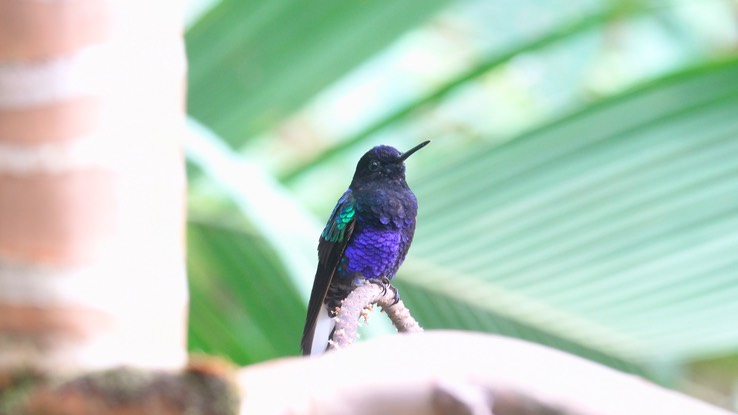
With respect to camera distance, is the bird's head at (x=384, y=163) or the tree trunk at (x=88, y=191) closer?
the tree trunk at (x=88, y=191)

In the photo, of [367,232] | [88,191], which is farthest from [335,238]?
[88,191]

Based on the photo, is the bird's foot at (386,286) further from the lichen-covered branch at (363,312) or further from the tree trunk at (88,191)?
the tree trunk at (88,191)

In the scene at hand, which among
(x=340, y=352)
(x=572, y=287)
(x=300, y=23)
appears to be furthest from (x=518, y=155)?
(x=340, y=352)

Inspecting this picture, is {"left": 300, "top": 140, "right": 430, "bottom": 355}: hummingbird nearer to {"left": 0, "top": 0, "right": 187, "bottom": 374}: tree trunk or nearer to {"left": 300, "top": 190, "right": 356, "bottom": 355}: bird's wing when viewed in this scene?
{"left": 300, "top": 190, "right": 356, "bottom": 355}: bird's wing

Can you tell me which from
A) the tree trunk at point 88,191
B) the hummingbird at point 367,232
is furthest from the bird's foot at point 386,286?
the tree trunk at point 88,191

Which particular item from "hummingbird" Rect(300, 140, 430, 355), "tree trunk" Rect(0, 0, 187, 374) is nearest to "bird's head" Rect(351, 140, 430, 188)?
"hummingbird" Rect(300, 140, 430, 355)

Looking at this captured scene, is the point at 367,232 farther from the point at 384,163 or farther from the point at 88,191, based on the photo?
the point at 88,191
